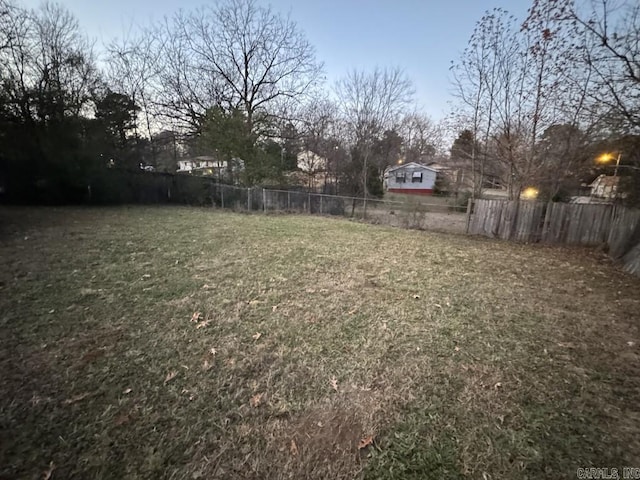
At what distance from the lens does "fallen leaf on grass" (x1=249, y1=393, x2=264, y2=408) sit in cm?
203

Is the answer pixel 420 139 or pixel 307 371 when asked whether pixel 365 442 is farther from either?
pixel 420 139

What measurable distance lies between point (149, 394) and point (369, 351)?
1.95 m

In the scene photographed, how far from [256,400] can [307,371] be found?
1.68 ft

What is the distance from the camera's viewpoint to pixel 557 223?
310 inches

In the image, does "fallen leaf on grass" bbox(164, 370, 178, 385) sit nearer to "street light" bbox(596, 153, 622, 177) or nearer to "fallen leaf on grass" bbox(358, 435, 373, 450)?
"fallen leaf on grass" bbox(358, 435, 373, 450)

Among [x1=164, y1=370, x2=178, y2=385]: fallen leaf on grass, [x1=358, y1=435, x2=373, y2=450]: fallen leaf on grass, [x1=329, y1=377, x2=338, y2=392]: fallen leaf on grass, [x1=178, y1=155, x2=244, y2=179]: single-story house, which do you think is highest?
[x1=178, y1=155, x2=244, y2=179]: single-story house

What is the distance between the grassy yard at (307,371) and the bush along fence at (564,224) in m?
2.06

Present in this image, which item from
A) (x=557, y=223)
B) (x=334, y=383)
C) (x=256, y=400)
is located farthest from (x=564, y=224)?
(x=256, y=400)

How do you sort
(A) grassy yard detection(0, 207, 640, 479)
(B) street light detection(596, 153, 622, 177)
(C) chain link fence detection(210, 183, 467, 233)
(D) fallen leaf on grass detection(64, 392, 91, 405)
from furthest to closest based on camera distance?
1. (C) chain link fence detection(210, 183, 467, 233)
2. (B) street light detection(596, 153, 622, 177)
3. (D) fallen leaf on grass detection(64, 392, 91, 405)
4. (A) grassy yard detection(0, 207, 640, 479)

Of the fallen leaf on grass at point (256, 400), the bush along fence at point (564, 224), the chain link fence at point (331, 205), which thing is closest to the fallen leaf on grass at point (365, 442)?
the fallen leaf on grass at point (256, 400)

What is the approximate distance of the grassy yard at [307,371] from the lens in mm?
1651

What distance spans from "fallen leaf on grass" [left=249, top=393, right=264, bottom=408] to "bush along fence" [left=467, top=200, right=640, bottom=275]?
7.47m

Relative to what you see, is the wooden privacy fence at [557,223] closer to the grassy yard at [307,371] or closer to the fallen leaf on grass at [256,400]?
the grassy yard at [307,371]

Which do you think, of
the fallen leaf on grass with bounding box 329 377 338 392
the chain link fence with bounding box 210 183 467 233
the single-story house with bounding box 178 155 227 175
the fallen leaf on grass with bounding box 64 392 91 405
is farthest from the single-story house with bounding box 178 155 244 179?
the fallen leaf on grass with bounding box 329 377 338 392
